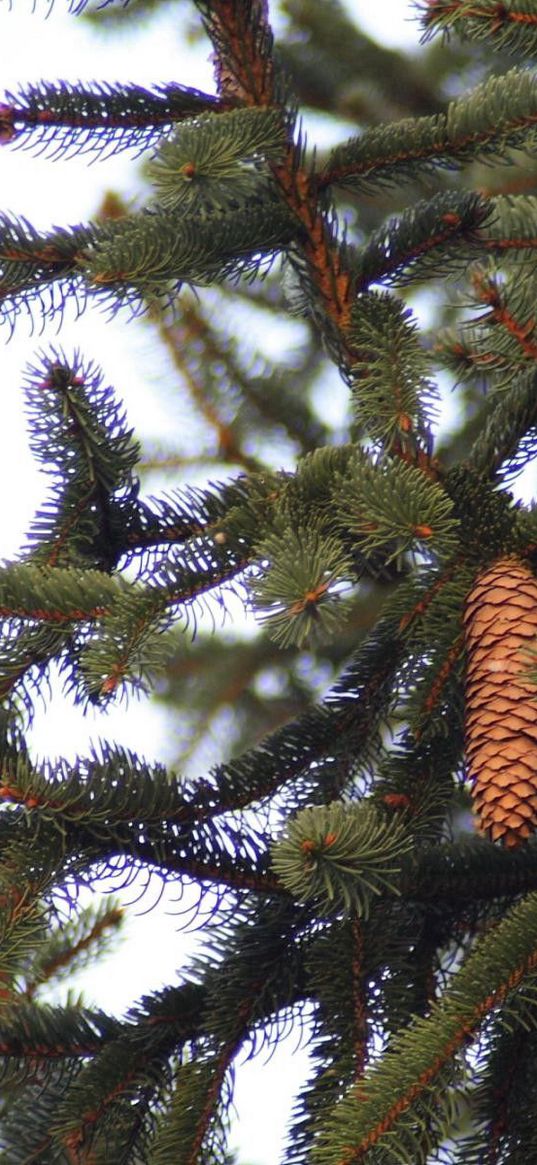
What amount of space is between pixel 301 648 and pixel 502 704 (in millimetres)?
157

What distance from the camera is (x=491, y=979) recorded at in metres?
0.85

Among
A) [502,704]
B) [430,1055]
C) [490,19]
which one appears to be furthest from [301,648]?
[490,19]

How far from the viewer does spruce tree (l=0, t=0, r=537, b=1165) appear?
885 millimetres

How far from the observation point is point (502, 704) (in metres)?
0.94

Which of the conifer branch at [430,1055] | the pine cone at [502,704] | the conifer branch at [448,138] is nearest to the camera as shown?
the conifer branch at [430,1055]

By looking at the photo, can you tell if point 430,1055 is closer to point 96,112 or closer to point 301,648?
point 301,648

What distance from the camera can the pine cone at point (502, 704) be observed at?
0.92 meters

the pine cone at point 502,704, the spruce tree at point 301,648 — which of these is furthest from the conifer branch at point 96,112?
the pine cone at point 502,704

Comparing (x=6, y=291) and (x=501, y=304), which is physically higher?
(x=501, y=304)

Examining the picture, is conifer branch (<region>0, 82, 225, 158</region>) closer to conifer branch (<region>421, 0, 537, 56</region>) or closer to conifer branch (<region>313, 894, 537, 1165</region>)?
conifer branch (<region>421, 0, 537, 56</region>)

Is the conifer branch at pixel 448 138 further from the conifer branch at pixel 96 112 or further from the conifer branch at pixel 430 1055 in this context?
the conifer branch at pixel 430 1055

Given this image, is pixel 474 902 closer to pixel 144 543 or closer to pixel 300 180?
pixel 144 543

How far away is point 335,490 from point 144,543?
0.19 meters

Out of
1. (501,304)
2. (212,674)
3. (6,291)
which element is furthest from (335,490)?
(212,674)
